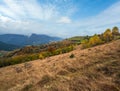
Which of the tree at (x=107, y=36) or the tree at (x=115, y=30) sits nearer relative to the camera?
the tree at (x=107, y=36)

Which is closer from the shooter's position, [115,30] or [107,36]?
[107,36]

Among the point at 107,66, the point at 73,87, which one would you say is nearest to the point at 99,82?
the point at 73,87

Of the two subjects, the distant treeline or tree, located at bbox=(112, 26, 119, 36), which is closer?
the distant treeline

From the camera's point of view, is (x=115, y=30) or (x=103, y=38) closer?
(x=103, y=38)

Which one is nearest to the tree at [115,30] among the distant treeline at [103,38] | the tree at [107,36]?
the distant treeline at [103,38]

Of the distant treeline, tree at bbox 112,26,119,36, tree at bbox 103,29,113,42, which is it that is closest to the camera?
the distant treeline

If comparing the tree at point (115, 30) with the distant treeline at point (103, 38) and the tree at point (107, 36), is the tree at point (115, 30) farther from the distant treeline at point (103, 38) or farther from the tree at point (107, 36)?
the tree at point (107, 36)

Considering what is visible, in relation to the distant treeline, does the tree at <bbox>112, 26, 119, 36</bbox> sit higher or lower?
higher

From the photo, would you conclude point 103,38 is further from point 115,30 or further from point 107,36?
point 115,30

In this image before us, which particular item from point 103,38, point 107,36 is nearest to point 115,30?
point 107,36

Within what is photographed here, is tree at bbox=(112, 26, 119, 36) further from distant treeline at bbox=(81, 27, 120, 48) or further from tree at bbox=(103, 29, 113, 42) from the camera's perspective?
tree at bbox=(103, 29, 113, 42)

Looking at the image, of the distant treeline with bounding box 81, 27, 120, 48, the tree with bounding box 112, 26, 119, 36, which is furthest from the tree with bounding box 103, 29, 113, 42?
the tree with bounding box 112, 26, 119, 36

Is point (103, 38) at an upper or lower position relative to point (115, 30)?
lower

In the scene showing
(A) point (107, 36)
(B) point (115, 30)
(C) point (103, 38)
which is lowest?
(C) point (103, 38)
